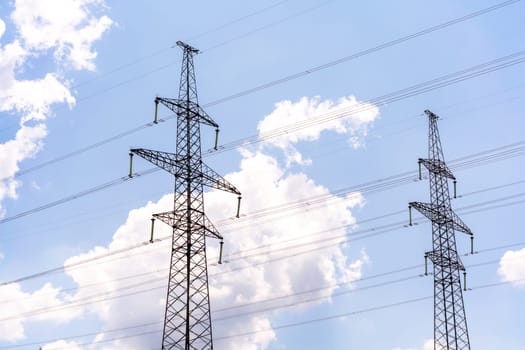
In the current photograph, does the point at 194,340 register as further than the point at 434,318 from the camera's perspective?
No

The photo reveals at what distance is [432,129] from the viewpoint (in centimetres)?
5800

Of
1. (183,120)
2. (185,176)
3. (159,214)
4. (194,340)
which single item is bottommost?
(194,340)

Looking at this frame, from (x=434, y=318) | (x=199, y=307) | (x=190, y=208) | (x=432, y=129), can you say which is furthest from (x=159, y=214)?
Result: (x=432, y=129)

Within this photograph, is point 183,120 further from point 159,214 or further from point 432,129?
point 432,129

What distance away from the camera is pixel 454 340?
1964 inches

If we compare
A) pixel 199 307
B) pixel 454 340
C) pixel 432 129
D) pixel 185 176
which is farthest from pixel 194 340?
pixel 432 129

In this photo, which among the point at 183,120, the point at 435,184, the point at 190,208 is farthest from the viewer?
the point at 435,184

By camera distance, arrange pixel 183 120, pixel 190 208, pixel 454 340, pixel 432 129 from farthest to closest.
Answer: pixel 432 129 < pixel 454 340 < pixel 183 120 < pixel 190 208

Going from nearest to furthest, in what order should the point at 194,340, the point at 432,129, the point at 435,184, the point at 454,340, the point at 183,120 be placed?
the point at 194,340, the point at 183,120, the point at 454,340, the point at 435,184, the point at 432,129

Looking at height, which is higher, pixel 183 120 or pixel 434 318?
pixel 183 120

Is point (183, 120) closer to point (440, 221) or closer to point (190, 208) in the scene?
point (190, 208)

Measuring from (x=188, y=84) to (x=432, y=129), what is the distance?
22.5 meters

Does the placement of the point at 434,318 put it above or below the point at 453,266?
below

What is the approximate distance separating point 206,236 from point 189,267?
2396 millimetres
